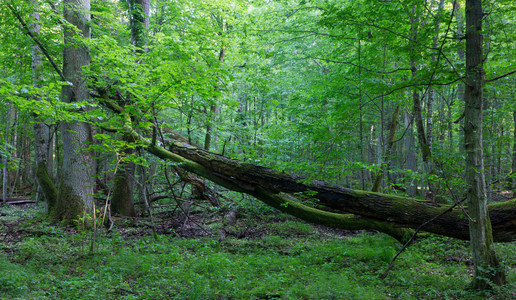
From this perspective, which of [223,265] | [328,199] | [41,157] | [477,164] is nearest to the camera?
[477,164]

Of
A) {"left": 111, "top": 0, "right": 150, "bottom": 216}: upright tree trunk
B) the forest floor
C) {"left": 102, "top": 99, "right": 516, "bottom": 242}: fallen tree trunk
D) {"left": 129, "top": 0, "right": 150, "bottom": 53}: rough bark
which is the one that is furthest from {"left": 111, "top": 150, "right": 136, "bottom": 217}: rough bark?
{"left": 129, "top": 0, "right": 150, "bottom": 53}: rough bark

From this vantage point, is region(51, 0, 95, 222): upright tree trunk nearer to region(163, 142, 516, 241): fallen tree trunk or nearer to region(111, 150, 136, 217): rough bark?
region(111, 150, 136, 217): rough bark

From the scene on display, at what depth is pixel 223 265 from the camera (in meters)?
4.84

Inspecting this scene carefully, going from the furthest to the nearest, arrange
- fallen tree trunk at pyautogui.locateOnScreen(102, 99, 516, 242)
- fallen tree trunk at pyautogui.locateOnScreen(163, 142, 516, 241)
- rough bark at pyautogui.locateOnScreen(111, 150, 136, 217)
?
rough bark at pyautogui.locateOnScreen(111, 150, 136, 217) < fallen tree trunk at pyautogui.locateOnScreen(102, 99, 516, 242) < fallen tree trunk at pyautogui.locateOnScreen(163, 142, 516, 241)

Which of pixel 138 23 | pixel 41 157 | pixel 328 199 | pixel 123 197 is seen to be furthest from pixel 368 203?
pixel 41 157

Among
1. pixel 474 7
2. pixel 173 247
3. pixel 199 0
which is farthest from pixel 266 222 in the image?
pixel 199 0

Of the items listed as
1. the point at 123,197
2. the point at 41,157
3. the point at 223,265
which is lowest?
the point at 223,265

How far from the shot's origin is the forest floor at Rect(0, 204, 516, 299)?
12.5ft

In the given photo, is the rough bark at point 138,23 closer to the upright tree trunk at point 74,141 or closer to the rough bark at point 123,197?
the upright tree trunk at point 74,141

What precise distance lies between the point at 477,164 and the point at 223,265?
398 centimetres

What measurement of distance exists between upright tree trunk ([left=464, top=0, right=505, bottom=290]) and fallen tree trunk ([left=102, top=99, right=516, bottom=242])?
1.28 feet

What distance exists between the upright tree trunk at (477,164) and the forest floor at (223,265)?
279 millimetres

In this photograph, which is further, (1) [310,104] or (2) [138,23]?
(1) [310,104]

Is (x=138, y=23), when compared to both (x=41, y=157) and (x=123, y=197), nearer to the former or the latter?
(x=41, y=157)
